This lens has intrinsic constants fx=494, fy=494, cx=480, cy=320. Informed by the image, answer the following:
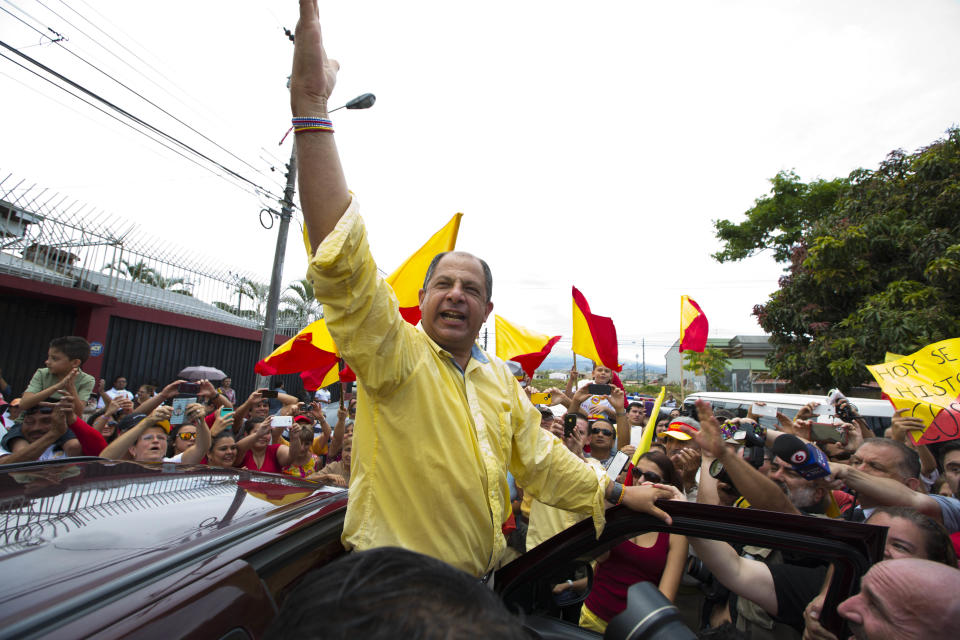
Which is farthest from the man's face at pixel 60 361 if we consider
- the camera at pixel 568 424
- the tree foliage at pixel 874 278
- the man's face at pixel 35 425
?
Answer: the tree foliage at pixel 874 278

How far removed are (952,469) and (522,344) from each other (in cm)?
467

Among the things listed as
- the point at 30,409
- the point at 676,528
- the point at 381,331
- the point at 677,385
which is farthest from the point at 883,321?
the point at 677,385

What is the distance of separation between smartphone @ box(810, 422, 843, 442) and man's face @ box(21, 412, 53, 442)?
236 inches

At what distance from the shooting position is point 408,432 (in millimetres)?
1410

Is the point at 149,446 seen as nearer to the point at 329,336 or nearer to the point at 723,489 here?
the point at 329,336

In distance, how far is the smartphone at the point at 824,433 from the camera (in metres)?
4.52

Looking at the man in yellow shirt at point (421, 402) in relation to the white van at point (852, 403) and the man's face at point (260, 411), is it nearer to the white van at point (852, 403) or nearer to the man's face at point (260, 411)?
the man's face at point (260, 411)

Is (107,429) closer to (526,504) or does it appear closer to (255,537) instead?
(526,504)

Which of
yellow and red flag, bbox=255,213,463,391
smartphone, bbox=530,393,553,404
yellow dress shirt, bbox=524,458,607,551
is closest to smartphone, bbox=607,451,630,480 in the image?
yellow dress shirt, bbox=524,458,607,551

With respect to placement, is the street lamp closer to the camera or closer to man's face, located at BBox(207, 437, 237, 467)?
man's face, located at BBox(207, 437, 237, 467)

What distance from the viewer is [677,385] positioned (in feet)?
132

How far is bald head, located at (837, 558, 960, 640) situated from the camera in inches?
50.3

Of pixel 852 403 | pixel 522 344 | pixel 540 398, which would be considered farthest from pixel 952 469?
pixel 852 403

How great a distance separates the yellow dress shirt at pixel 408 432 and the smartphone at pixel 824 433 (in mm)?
3899
